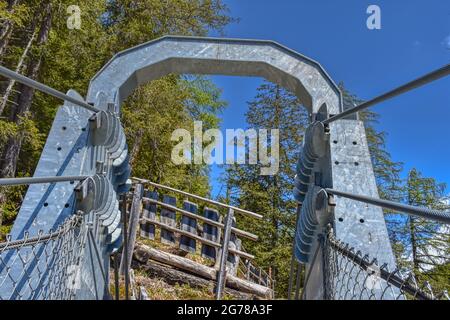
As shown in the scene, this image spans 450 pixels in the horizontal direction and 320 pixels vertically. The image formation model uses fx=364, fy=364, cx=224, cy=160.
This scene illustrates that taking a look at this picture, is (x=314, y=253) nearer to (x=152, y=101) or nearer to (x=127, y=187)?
(x=127, y=187)

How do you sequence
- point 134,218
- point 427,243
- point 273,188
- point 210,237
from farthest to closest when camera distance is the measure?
point 273,188
point 427,243
point 210,237
point 134,218

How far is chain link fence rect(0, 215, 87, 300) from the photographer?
4.19 ft

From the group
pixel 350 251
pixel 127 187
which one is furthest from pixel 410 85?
pixel 127 187

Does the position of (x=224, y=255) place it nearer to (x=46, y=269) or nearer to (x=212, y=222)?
(x=212, y=222)

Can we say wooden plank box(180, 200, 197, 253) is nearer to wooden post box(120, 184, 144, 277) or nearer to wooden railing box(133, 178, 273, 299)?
wooden railing box(133, 178, 273, 299)

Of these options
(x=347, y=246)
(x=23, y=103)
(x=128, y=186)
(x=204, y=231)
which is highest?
(x=23, y=103)

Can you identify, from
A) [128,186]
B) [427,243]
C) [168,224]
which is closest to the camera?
[128,186]

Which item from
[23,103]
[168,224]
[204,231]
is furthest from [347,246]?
[23,103]

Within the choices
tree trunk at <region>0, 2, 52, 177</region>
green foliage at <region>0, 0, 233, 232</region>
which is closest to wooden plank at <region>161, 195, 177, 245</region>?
green foliage at <region>0, 0, 233, 232</region>

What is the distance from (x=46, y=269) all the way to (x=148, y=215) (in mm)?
4995

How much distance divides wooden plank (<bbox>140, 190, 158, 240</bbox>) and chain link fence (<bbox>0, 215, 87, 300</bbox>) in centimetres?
483

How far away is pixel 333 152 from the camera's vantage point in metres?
1.84

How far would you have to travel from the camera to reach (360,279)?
1271 mm
